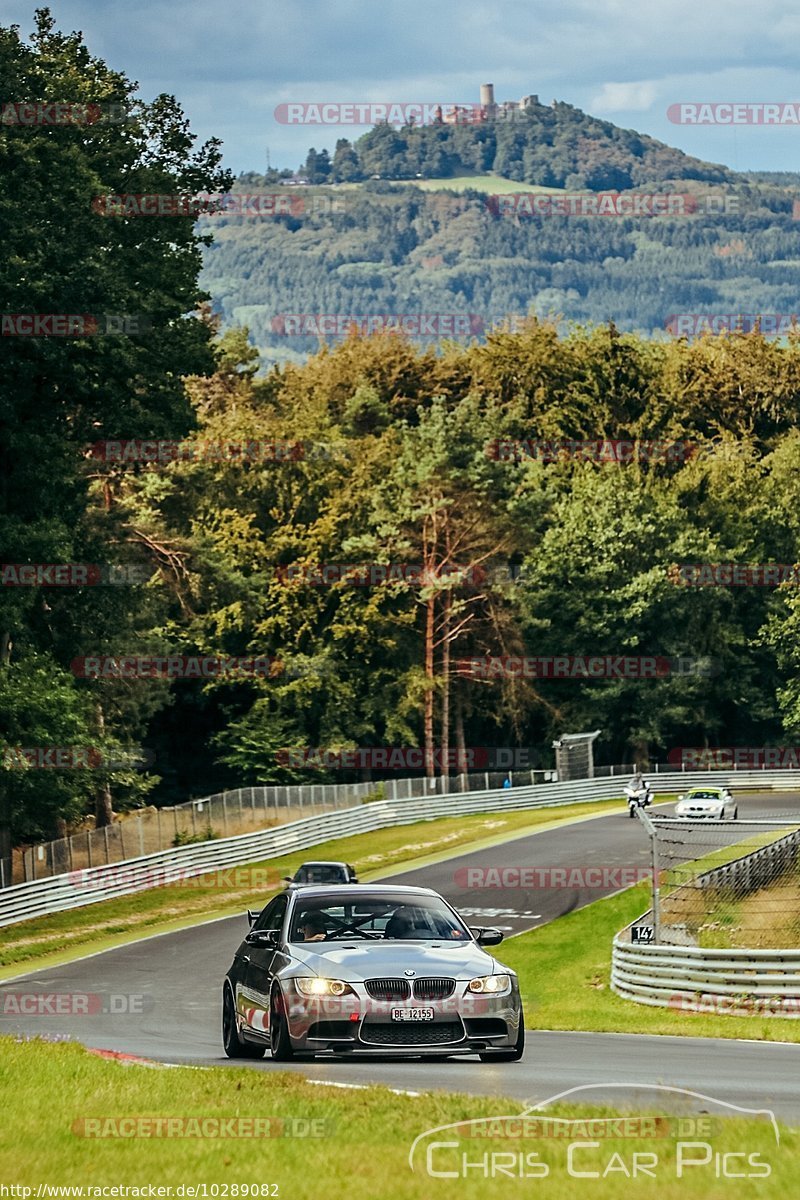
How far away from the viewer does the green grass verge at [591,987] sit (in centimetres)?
2250

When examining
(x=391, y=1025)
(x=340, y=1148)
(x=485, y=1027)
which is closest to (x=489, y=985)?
(x=485, y=1027)

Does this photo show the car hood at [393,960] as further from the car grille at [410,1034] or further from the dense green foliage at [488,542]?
the dense green foliage at [488,542]

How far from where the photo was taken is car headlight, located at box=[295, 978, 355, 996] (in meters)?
14.3

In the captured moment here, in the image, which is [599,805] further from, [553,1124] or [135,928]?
[553,1124]

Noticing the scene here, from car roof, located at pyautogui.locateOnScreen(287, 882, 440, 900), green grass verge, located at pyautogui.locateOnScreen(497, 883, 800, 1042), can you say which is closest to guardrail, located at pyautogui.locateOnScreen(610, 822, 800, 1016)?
green grass verge, located at pyautogui.locateOnScreen(497, 883, 800, 1042)

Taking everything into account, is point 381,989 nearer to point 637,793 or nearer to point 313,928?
point 313,928

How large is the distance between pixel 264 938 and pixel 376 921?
95 centimetres

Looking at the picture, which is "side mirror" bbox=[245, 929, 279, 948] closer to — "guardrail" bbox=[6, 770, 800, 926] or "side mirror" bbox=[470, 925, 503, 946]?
"side mirror" bbox=[470, 925, 503, 946]

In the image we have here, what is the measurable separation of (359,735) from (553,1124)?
72.1m

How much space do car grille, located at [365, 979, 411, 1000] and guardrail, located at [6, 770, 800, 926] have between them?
1239 inches

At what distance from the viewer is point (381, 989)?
1423 centimetres

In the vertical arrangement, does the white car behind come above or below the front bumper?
below

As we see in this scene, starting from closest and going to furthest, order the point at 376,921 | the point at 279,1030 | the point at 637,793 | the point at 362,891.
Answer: the point at 279,1030 → the point at 376,921 → the point at 362,891 → the point at 637,793

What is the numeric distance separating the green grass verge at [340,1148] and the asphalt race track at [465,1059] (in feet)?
3.96
